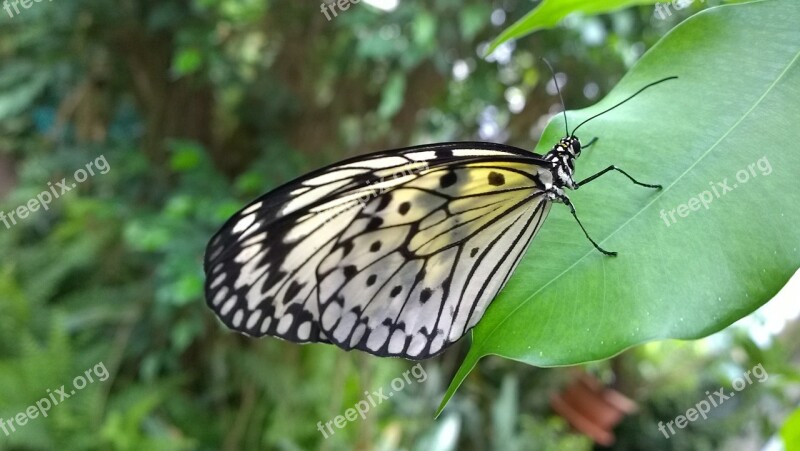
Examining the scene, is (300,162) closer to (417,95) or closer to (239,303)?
(417,95)

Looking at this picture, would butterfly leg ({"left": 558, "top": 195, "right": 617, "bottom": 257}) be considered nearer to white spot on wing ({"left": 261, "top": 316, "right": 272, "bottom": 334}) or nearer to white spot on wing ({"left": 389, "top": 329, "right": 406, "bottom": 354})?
white spot on wing ({"left": 389, "top": 329, "right": 406, "bottom": 354})

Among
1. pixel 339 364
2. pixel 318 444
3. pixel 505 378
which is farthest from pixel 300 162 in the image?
pixel 505 378

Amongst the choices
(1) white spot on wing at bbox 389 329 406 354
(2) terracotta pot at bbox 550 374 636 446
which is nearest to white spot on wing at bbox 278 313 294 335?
(1) white spot on wing at bbox 389 329 406 354

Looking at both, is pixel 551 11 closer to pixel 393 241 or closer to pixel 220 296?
pixel 393 241

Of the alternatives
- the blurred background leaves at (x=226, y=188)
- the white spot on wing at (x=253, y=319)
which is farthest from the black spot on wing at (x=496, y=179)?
the blurred background leaves at (x=226, y=188)

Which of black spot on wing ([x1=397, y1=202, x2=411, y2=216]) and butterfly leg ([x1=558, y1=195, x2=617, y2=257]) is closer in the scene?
butterfly leg ([x1=558, y1=195, x2=617, y2=257])

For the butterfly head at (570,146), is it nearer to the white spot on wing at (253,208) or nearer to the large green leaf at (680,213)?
the large green leaf at (680,213)

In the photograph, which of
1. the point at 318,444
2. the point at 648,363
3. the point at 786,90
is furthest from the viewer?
the point at 648,363

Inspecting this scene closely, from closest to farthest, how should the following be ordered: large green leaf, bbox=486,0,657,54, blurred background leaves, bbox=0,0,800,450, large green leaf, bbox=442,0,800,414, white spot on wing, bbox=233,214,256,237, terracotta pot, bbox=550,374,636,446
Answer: large green leaf, bbox=442,0,800,414 → large green leaf, bbox=486,0,657,54 → white spot on wing, bbox=233,214,256,237 → blurred background leaves, bbox=0,0,800,450 → terracotta pot, bbox=550,374,636,446
